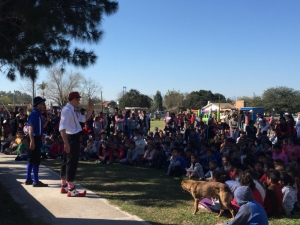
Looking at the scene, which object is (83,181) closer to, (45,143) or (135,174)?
(135,174)

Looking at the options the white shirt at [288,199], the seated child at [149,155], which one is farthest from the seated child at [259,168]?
the seated child at [149,155]

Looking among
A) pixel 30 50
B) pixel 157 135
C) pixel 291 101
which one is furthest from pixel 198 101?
pixel 30 50

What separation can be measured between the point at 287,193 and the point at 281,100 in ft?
167

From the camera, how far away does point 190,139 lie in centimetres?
1238

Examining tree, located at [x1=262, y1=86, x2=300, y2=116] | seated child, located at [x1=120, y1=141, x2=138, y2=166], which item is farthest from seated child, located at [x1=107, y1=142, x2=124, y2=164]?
tree, located at [x1=262, y1=86, x2=300, y2=116]

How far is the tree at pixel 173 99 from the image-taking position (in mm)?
72062

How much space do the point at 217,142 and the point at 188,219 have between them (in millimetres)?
6686

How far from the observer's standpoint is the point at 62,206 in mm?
5641

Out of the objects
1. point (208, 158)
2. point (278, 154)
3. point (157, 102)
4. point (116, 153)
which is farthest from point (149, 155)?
point (157, 102)

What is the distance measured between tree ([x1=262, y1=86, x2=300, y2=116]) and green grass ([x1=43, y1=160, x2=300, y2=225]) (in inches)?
1830

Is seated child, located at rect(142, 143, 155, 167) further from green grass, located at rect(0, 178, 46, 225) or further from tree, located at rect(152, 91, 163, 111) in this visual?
tree, located at rect(152, 91, 163, 111)

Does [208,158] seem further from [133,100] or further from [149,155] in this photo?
[133,100]

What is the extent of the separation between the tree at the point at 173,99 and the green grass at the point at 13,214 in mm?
64817

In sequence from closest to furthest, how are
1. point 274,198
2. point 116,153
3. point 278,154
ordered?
point 274,198 → point 278,154 → point 116,153
